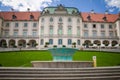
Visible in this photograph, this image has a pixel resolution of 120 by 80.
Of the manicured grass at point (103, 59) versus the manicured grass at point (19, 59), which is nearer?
the manicured grass at point (19, 59)

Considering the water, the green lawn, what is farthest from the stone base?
the green lawn

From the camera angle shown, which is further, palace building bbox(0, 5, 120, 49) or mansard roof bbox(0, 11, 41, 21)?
mansard roof bbox(0, 11, 41, 21)

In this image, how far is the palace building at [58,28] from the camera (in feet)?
183

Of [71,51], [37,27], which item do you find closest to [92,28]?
[37,27]

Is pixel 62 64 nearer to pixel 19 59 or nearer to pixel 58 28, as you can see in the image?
pixel 19 59

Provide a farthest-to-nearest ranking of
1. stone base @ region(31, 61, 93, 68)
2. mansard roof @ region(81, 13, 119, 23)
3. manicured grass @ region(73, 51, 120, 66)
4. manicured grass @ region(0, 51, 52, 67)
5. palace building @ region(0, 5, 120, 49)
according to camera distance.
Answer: mansard roof @ region(81, 13, 119, 23), palace building @ region(0, 5, 120, 49), manicured grass @ region(73, 51, 120, 66), manicured grass @ region(0, 51, 52, 67), stone base @ region(31, 61, 93, 68)

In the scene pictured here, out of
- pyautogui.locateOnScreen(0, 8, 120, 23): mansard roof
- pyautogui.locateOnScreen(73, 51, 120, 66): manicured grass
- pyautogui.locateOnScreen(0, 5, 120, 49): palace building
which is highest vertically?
pyautogui.locateOnScreen(0, 8, 120, 23): mansard roof

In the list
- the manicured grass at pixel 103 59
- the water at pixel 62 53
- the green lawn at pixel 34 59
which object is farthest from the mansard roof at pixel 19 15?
the water at pixel 62 53

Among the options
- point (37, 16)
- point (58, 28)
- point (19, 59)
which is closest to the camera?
point (19, 59)

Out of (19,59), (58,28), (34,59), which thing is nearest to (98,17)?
(58,28)

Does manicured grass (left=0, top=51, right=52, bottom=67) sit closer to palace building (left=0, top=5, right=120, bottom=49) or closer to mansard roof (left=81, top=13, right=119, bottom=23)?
palace building (left=0, top=5, right=120, bottom=49)

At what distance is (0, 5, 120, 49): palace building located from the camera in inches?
2200

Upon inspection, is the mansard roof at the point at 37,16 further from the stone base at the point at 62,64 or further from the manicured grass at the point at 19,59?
the stone base at the point at 62,64

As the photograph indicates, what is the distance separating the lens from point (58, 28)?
56.5 meters
